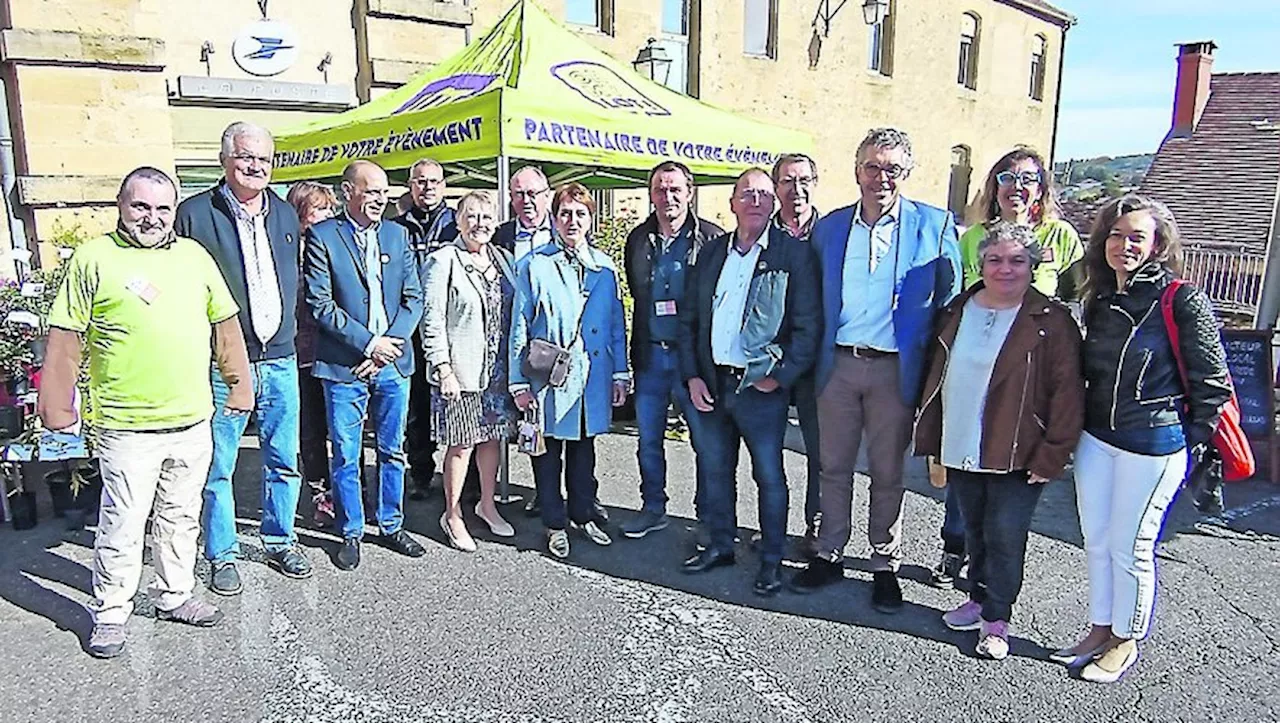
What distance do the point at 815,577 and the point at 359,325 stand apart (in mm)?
2399

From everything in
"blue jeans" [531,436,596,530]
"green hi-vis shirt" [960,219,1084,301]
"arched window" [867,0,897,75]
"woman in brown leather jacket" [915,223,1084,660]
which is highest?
"arched window" [867,0,897,75]

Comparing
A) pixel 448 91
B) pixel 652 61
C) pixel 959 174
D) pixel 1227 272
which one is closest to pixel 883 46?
pixel 959 174

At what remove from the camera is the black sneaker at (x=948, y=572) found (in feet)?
13.6

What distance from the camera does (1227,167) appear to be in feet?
71.3

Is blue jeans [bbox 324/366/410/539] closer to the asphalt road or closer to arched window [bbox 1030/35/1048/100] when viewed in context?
the asphalt road

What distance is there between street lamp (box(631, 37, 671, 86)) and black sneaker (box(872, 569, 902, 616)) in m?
9.77

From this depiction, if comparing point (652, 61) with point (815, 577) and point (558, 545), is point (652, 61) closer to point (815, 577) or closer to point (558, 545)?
point (558, 545)

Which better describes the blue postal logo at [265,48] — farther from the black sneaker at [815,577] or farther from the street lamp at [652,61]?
the black sneaker at [815,577]

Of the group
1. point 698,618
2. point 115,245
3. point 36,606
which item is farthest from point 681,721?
point 36,606

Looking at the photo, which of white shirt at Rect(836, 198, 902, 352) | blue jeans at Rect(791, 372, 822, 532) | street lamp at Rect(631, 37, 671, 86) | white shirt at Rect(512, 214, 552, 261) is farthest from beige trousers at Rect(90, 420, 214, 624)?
street lamp at Rect(631, 37, 671, 86)

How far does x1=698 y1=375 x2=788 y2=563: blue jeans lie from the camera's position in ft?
12.8

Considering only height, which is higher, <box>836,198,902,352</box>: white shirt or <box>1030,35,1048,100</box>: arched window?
<box>1030,35,1048,100</box>: arched window

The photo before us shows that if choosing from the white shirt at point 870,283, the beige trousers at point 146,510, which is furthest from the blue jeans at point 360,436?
the white shirt at point 870,283

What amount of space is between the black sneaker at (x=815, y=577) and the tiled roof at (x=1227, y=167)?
17815 mm
